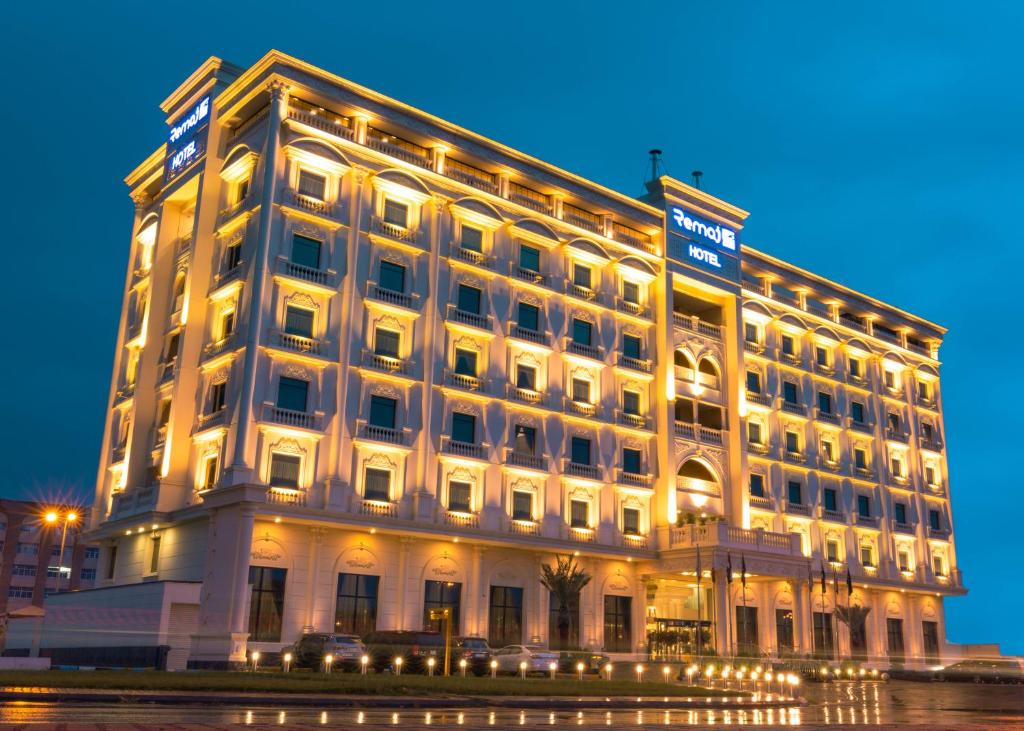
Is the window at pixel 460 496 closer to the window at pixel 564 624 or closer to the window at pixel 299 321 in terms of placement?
the window at pixel 564 624

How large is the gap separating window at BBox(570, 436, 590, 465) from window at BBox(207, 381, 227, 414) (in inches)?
735

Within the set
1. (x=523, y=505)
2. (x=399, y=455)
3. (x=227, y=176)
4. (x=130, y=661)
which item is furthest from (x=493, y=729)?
(x=227, y=176)

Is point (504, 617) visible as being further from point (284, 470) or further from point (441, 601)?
point (284, 470)

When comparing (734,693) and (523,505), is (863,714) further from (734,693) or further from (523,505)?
(523,505)

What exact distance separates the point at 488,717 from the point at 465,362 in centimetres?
3010

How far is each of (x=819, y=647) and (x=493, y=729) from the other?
50604 millimetres

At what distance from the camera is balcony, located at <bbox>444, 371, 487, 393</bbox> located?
48188mm

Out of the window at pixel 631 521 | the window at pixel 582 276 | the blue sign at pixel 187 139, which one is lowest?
the window at pixel 631 521

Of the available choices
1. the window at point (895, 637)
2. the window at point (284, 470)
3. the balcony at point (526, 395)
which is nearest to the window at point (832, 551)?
A: the window at point (895, 637)

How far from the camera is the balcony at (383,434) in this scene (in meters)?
44.6

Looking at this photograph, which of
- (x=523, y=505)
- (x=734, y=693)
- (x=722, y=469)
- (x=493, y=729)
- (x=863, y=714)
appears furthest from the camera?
(x=722, y=469)

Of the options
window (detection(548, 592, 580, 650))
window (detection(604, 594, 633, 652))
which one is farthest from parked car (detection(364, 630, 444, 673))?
window (detection(604, 594, 633, 652))

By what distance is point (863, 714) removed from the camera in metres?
26.1

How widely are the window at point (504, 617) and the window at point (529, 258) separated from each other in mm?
17116
